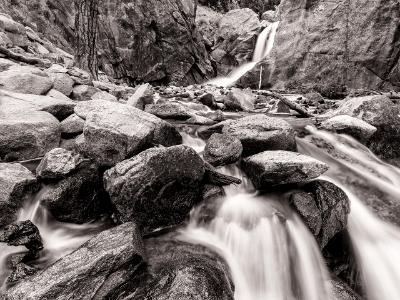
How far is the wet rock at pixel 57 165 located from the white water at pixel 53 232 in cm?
22

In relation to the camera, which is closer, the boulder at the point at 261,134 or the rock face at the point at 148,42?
the boulder at the point at 261,134

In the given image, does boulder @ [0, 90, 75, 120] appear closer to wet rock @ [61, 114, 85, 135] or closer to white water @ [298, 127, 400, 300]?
wet rock @ [61, 114, 85, 135]

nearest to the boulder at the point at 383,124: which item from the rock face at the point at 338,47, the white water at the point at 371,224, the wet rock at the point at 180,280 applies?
the white water at the point at 371,224

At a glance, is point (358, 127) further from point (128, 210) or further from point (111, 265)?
point (111, 265)

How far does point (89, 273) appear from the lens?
237cm

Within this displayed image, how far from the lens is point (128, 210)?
333 centimetres

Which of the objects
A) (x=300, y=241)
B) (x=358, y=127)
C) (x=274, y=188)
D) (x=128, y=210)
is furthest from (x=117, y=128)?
(x=358, y=127)

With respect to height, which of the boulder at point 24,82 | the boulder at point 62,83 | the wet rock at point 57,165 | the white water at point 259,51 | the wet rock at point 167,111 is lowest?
the white water at point 259,51

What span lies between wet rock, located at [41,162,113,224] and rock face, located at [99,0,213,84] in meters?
15.1

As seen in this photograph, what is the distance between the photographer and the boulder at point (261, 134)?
15.1ft

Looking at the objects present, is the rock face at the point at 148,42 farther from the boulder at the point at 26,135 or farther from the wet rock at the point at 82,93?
the boulder at the point at 26,135

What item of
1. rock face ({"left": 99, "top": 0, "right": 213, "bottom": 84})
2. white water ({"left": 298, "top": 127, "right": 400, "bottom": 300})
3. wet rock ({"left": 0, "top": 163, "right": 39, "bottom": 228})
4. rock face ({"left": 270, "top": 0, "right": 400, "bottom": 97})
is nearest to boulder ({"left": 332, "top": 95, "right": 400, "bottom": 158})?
white water ({"left": 298, "top": 127, "right": 400, "bottom": 300})

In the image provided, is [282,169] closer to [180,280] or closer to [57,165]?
[180,280]

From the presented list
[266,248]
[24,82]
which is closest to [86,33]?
[24,82]
